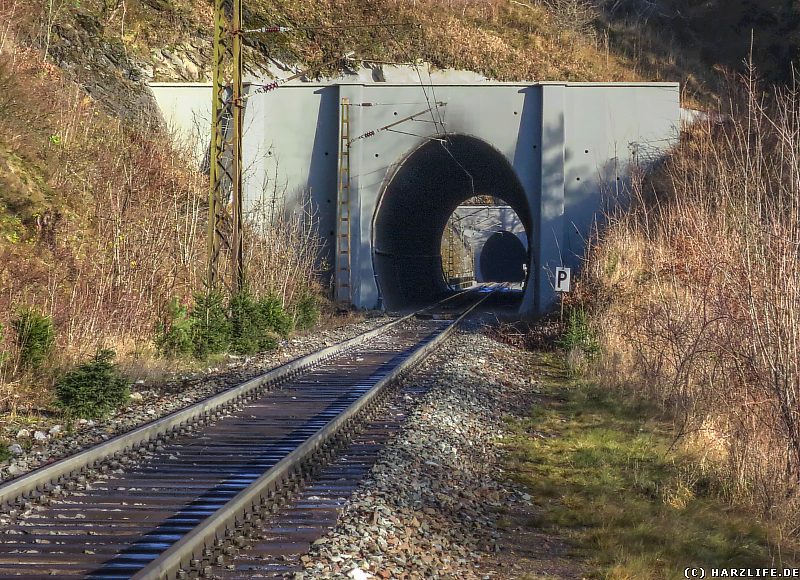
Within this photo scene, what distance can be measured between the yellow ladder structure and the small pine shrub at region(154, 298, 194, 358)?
39.4 feet

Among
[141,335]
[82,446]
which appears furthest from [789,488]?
[141,335]

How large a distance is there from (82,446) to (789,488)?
5643mm

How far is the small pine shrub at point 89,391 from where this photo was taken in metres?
9.30

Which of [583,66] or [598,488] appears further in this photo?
[583,66]

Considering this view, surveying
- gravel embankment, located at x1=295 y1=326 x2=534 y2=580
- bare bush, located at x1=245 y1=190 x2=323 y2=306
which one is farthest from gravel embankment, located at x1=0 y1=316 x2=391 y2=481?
bare bush, located at x1=245 y1=190 x2=323 y2=306

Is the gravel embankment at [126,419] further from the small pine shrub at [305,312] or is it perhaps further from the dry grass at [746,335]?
the dry grass at [746,335]

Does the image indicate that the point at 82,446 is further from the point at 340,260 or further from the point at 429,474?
the point at 340,260

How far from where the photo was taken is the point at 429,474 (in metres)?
7.23

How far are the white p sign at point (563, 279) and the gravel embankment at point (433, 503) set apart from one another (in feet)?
19.2

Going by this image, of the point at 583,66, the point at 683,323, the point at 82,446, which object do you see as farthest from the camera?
the point at 583,66

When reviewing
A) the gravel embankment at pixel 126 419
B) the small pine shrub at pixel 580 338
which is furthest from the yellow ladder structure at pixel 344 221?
the gravel embankment at pixel 126 419

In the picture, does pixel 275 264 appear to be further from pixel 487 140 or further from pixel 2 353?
pixel 2 353

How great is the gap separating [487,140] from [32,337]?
1802 centimetres

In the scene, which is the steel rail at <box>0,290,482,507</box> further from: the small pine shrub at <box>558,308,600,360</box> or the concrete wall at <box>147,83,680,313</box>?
the concrete wall at <box>147,83,680,313</box>
